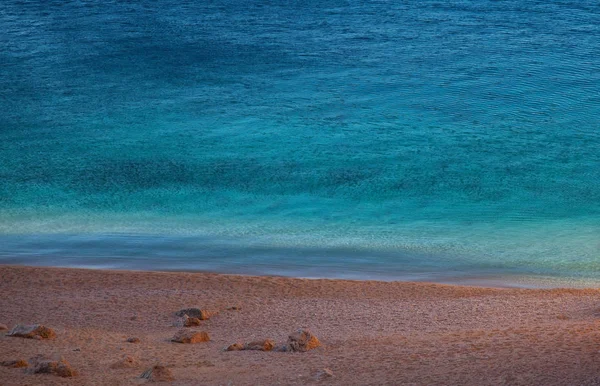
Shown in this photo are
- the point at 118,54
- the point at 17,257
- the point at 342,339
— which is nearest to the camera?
the point at 342,339

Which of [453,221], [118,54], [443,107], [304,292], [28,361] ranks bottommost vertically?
[28,361]

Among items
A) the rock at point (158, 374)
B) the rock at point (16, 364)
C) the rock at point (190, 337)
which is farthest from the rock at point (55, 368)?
the rock at point (190, 337)

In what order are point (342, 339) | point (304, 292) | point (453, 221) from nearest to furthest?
point (342, 339) < point (304, 292) < point (453, 221)

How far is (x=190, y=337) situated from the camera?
26.7ft

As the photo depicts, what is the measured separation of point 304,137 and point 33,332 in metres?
13.2

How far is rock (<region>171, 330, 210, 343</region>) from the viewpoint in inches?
321

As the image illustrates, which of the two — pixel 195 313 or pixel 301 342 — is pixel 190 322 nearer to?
pixel 195 313

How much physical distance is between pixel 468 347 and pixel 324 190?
34.1 feet

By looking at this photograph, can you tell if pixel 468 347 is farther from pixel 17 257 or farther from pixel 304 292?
pixel 17 257

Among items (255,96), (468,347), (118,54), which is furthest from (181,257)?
(118,54)

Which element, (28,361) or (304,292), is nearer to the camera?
(28,361)

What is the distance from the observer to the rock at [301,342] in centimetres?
768

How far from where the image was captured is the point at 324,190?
17828 mm

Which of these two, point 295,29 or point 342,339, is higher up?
point 295,29
